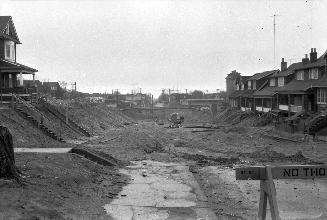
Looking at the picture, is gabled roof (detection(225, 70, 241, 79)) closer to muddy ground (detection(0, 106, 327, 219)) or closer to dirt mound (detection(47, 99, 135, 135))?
dirt mound (detection(47, 99, 135, 135))

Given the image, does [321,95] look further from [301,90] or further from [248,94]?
[248,94]

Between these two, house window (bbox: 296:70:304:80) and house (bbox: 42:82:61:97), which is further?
house (bbox: 42:82:61:97)

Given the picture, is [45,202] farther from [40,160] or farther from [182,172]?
[182,172]

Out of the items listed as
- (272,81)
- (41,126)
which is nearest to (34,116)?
(41,126)

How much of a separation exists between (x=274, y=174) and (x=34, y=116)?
30103 mm

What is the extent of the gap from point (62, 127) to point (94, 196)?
22.8 metres

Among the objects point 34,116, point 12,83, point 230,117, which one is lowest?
point 230,117

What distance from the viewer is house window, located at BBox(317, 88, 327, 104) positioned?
1716 inches

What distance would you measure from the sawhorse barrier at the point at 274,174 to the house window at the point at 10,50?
4175cm

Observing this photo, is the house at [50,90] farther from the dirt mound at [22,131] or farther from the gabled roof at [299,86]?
the gabled roof at [299,86]

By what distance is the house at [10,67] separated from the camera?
4147 cm

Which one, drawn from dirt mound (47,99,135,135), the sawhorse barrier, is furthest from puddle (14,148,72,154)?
dirt mound (47,99,135,135)

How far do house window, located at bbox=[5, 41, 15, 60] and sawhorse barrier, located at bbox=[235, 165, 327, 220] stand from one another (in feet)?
137

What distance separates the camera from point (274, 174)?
8.59 m
